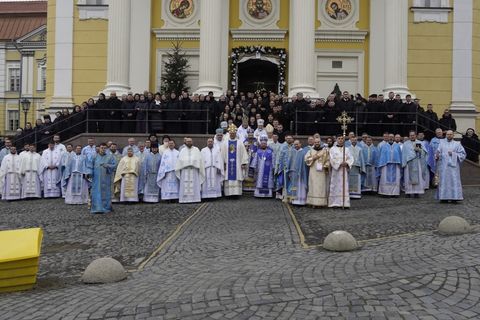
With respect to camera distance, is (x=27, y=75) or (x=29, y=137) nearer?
(x=29, y=137)

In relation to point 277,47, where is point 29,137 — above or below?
below

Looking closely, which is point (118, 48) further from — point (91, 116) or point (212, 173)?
point (212, 173)

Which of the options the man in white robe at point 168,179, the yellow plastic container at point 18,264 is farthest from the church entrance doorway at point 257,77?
the yellow plastic container at point 18,264

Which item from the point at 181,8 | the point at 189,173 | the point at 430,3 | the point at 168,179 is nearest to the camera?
the point at 189,173

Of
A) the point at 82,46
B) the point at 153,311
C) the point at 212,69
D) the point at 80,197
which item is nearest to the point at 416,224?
the point at 153,311

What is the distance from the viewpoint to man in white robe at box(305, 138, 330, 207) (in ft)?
45.4

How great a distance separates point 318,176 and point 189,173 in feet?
12.1

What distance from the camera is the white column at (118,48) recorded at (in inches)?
867

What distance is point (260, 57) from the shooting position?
24.2 metres

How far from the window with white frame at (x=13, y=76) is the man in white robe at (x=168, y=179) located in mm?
48716

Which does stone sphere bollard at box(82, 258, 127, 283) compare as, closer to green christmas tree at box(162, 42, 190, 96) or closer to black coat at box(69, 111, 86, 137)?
black coat at box(69, 111, 86, 137)

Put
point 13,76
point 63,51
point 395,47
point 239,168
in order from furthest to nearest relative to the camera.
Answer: point 13,76 < point 63,51 < point 395,47 < point 239,168

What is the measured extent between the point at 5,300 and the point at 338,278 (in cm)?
376

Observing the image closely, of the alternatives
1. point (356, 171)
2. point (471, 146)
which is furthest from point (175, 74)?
point (471, 146)
